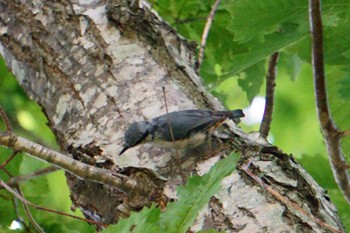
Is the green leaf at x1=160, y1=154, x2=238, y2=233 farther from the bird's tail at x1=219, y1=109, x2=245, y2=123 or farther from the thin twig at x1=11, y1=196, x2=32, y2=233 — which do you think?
the thin twig at x1=11, y1=196, x2=32, y2=233

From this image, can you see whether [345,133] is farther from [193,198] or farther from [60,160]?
[60,160]

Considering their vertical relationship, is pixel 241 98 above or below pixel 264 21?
above

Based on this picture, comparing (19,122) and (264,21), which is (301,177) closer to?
(264,21)

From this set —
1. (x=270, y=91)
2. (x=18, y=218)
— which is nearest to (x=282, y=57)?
(x=270, y=91)

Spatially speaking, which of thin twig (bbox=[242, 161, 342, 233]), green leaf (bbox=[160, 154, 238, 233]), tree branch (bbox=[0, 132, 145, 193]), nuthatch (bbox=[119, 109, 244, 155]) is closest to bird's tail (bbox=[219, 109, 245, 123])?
nuthatch (bbox=[119, 109, 244, 155])

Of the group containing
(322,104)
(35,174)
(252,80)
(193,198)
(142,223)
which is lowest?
(142,223)

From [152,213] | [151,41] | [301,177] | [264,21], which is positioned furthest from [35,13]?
[152,213]
